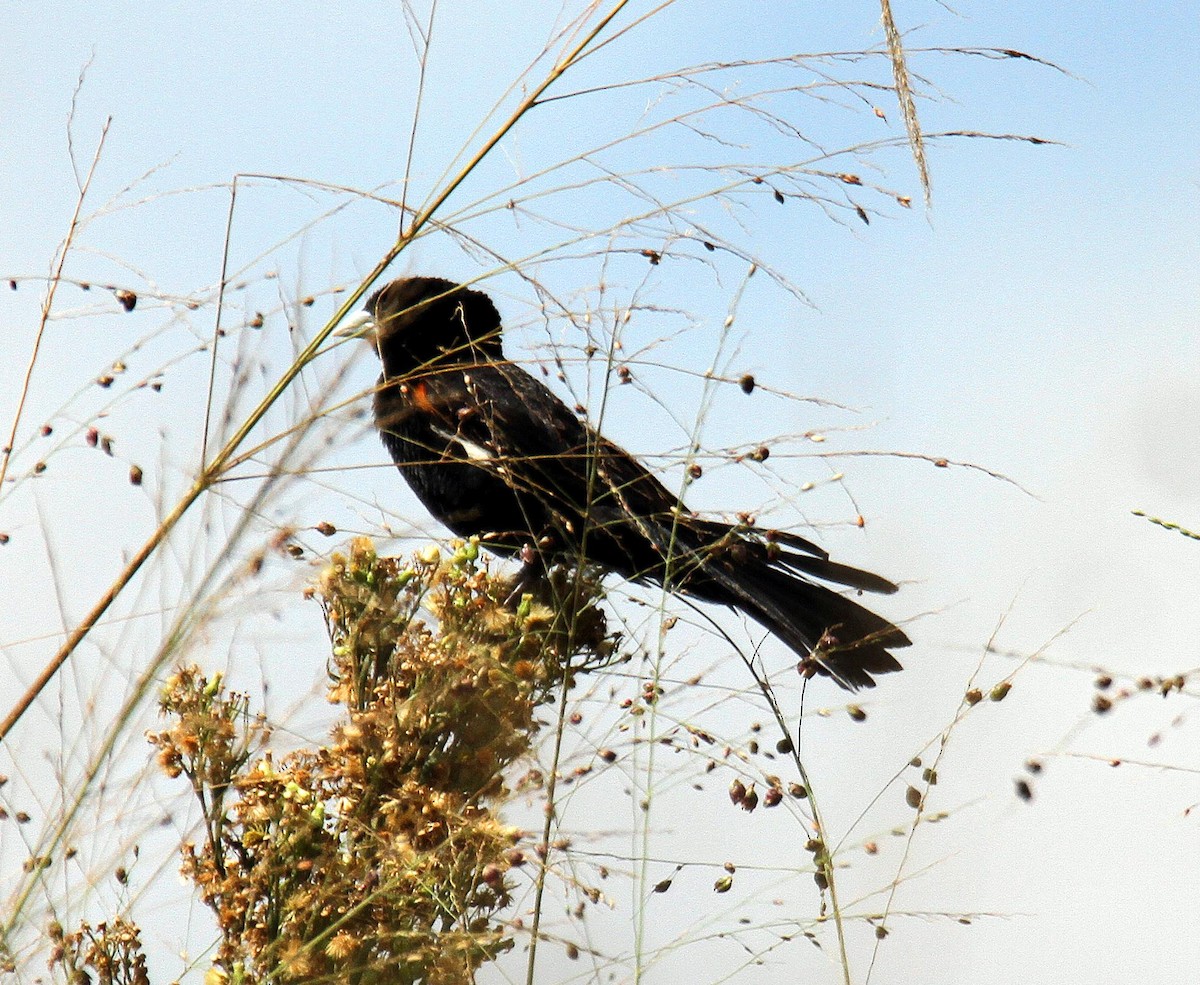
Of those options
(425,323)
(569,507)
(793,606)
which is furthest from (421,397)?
(425,323)

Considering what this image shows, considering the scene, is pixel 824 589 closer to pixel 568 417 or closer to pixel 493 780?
pixel 568 417

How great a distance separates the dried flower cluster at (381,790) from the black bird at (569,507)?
0.88 feet

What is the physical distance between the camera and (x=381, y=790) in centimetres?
160

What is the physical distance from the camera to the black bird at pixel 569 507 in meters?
2.44

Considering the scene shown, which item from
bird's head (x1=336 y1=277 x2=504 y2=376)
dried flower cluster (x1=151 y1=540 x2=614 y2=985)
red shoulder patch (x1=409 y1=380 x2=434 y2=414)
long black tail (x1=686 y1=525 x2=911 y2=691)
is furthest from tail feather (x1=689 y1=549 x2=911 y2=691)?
bird's head (x1=336 y1=277 x2=504 y2=376)

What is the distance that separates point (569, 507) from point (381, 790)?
0.91 metres

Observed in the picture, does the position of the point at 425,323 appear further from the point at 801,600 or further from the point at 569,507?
the point at 801,600

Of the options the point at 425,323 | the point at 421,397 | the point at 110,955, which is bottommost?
the point at 110,955

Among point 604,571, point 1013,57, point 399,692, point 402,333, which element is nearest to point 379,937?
point 399,692

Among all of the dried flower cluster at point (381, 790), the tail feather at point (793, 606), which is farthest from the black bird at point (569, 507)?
the dried flower cluster at point (381, 790)

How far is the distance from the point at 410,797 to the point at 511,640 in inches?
12.5

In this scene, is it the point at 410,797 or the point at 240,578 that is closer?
the point at 240,578

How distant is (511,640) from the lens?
1807 millimetres

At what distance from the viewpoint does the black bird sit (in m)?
2.44
